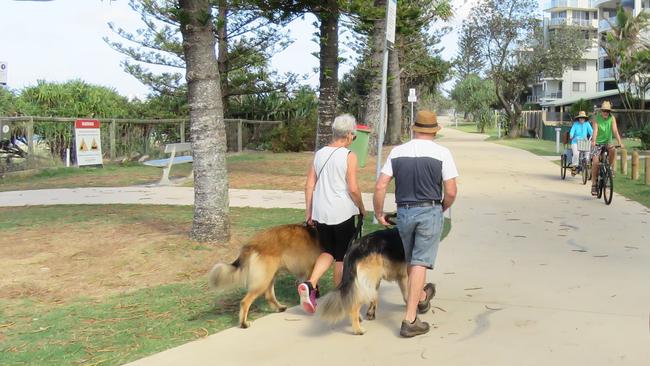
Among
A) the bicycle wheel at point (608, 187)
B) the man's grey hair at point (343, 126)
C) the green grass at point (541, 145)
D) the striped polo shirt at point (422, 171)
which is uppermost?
the man's grey hair at point (343, 126)

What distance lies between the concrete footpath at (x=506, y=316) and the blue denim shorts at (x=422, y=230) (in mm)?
582

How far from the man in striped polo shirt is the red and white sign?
14.7 meters

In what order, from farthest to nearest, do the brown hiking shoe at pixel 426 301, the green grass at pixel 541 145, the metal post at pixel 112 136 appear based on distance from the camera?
1. the green grass at pixel 541 145
2. the metal post at pixel 112 136
3. the brown hiking shoe at pixel 426 301

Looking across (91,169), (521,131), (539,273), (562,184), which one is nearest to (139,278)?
(539,273)

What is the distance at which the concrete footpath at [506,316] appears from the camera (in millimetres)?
4285

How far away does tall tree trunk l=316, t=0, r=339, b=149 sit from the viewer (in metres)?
14.0

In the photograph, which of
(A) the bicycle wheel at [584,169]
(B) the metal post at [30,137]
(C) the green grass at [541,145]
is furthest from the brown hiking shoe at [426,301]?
(C) the green grass at [541,145]

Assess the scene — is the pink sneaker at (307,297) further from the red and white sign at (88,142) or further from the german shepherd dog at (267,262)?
the red and white sign at (88,142)

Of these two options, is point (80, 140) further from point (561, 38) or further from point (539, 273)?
point (561, 38)

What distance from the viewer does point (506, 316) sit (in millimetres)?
5082

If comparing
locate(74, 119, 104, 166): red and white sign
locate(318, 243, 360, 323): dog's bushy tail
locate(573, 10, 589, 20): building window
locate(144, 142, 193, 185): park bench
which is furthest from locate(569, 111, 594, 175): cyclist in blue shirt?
locate(573, 10, 589, 20): building window

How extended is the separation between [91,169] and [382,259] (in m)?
14.7

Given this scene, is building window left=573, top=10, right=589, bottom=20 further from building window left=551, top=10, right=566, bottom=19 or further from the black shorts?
the black shorts

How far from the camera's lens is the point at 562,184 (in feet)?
47.1
